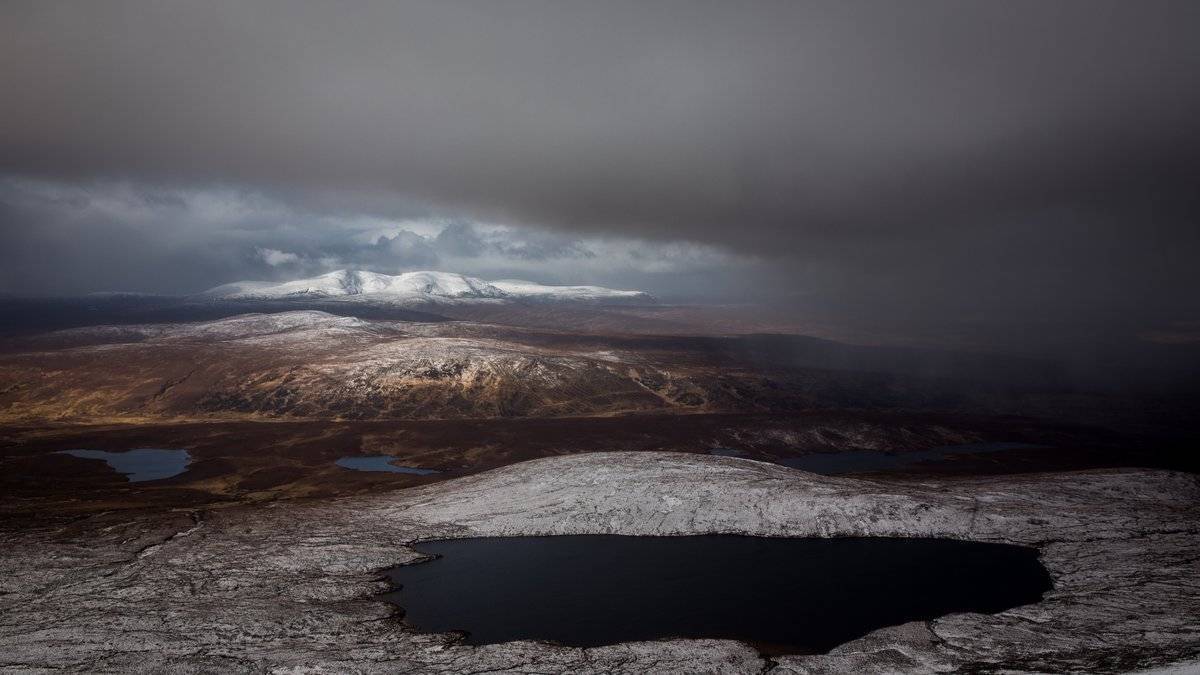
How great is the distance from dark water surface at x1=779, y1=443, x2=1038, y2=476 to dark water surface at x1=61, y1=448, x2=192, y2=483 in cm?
13024

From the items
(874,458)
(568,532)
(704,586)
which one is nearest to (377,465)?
(568,532)

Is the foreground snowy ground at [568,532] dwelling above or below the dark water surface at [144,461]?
above

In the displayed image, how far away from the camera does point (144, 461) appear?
129875mm

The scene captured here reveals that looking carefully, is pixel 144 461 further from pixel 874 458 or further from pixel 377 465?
pixel 874 458

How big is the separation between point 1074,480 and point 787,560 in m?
56.9

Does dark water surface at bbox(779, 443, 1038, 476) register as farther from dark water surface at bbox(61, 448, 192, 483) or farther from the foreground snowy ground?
dark water surface at bbox(61, 448, 192, 483)

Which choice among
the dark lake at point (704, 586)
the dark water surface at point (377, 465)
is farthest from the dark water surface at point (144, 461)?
the dark lake at point (704, 586)

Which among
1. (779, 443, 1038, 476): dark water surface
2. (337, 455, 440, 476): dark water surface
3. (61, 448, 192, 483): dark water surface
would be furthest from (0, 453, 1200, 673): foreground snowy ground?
(61, 448, 192, 483): dark water surface

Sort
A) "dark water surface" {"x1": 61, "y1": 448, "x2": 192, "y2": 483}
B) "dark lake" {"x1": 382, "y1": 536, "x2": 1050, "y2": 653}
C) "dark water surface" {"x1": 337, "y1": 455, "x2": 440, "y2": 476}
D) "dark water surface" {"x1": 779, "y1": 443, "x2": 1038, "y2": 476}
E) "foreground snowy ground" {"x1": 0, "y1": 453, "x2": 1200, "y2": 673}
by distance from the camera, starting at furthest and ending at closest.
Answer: "dark water surface" {"x1": 779, "y1": 443, "x2": 1038, "y2": 476}
"dark water surface" {"x1": 337, "y1": 455, "x2": 440, "y2": 476}
"dark water surface" {"x1": 61, "y1": 448, "x2": 192, "y2": 483}
"dark lake" {"x1": 382, "y1": 536, "x2": 1050, "y2": 653}
"foreground snowy ground" {"x1": 0, "y1": 453, "x2": 1200, "y2": 673}

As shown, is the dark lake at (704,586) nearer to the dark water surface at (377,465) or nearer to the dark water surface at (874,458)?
the dark water surface at (377,465)

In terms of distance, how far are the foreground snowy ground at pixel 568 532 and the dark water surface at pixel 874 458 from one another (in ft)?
116

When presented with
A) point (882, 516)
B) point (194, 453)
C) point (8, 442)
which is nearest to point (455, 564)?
point (882, 516)

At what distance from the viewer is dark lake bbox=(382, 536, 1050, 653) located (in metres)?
51.0

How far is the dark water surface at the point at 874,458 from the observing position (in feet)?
435
